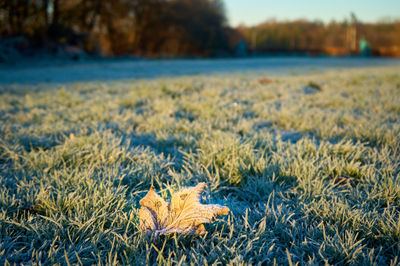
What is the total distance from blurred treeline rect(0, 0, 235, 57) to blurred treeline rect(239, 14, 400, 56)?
2292 cm

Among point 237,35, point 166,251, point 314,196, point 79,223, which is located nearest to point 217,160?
point 314,196

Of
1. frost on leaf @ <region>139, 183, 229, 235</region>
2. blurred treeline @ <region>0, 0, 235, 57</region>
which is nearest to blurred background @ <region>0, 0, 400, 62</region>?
blurred treeline @ <region>0, 0, 235, 57</region>

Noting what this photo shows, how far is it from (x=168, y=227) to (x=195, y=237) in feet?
0.39

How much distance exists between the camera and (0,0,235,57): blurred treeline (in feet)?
51.9

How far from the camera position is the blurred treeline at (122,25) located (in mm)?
15805

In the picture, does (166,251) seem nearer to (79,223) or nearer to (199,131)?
(79,223)

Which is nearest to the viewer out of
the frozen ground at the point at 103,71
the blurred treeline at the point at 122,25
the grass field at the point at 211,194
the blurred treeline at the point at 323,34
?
the grass field at the point at 211,194

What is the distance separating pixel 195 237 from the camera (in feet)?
3.37

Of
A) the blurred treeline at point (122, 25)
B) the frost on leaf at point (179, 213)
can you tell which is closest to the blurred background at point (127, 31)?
the blurred treeline at point (122, 25)

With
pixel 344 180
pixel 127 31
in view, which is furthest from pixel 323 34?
pixel 344 180

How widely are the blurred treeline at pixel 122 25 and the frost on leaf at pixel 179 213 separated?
17.0 metres

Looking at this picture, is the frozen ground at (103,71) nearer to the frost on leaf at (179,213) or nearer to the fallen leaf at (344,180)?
the frost on leaf at (179,213)

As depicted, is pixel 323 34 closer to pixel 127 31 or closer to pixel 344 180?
pixel 127 31

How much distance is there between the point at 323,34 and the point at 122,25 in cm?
5796
